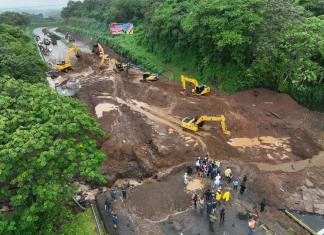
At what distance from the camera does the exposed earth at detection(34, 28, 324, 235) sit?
20922 mm

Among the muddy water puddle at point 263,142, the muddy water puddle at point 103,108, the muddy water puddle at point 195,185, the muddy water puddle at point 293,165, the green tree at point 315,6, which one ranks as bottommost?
the muddy water puddle at point 293,165

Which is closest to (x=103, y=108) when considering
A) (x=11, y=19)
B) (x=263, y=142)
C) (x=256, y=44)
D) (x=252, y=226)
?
(x=263, y=142)

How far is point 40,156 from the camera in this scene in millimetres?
15906

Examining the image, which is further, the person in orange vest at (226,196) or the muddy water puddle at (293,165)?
the muddy water puddle at (293,165)

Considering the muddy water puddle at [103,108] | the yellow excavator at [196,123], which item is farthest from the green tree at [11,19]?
the yellow excavator at [196,123]

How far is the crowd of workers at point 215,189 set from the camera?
65.9ft

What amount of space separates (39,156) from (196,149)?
47.1 feet

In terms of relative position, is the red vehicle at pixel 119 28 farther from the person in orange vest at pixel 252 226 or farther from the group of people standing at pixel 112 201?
the person in orange vest at pixel 252 226

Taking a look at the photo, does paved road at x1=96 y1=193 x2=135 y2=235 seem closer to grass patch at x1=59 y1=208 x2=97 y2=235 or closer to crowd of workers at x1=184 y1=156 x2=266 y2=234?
grass patch at x1=59 y1=208 x2=97 y2=235

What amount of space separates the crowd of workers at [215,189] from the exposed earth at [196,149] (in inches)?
21.1

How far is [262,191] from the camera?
2259 cm

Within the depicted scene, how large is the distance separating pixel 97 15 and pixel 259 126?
2814 inches

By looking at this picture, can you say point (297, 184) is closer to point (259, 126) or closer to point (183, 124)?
point (259, 126)

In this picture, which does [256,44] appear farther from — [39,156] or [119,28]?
[119,28]
